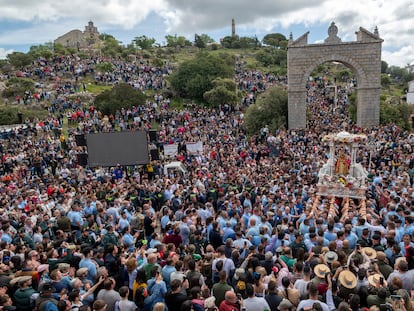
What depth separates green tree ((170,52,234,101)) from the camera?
156 ft

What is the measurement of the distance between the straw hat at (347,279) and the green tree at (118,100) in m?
33.6

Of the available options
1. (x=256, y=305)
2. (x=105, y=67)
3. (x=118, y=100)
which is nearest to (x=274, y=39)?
(x=105, y=67)

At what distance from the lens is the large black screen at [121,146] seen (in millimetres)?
19047

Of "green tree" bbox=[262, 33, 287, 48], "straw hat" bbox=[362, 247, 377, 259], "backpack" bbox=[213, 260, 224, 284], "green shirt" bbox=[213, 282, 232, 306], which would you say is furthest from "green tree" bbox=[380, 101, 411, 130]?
"green tree" bbox=[262, 33, 287, 48]

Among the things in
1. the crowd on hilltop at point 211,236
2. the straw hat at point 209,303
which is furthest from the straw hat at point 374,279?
the straw hat at point 209,303

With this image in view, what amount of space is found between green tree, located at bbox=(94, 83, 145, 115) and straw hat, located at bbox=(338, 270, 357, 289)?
33.6 metres

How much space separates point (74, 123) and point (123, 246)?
2722 cm

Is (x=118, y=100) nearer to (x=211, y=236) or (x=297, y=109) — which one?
(x=297, y=109)

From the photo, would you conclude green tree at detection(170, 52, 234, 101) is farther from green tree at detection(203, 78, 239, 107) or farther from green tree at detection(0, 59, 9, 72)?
green tree at detection(0, 59, 9, 72)

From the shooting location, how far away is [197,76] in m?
47.9

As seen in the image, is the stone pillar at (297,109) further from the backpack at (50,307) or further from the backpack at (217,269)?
the backpack at (50,307)

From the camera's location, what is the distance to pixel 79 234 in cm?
977

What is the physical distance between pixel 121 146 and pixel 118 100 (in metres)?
20.0

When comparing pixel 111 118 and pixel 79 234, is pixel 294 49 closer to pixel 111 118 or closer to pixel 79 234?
pixel 111 118
